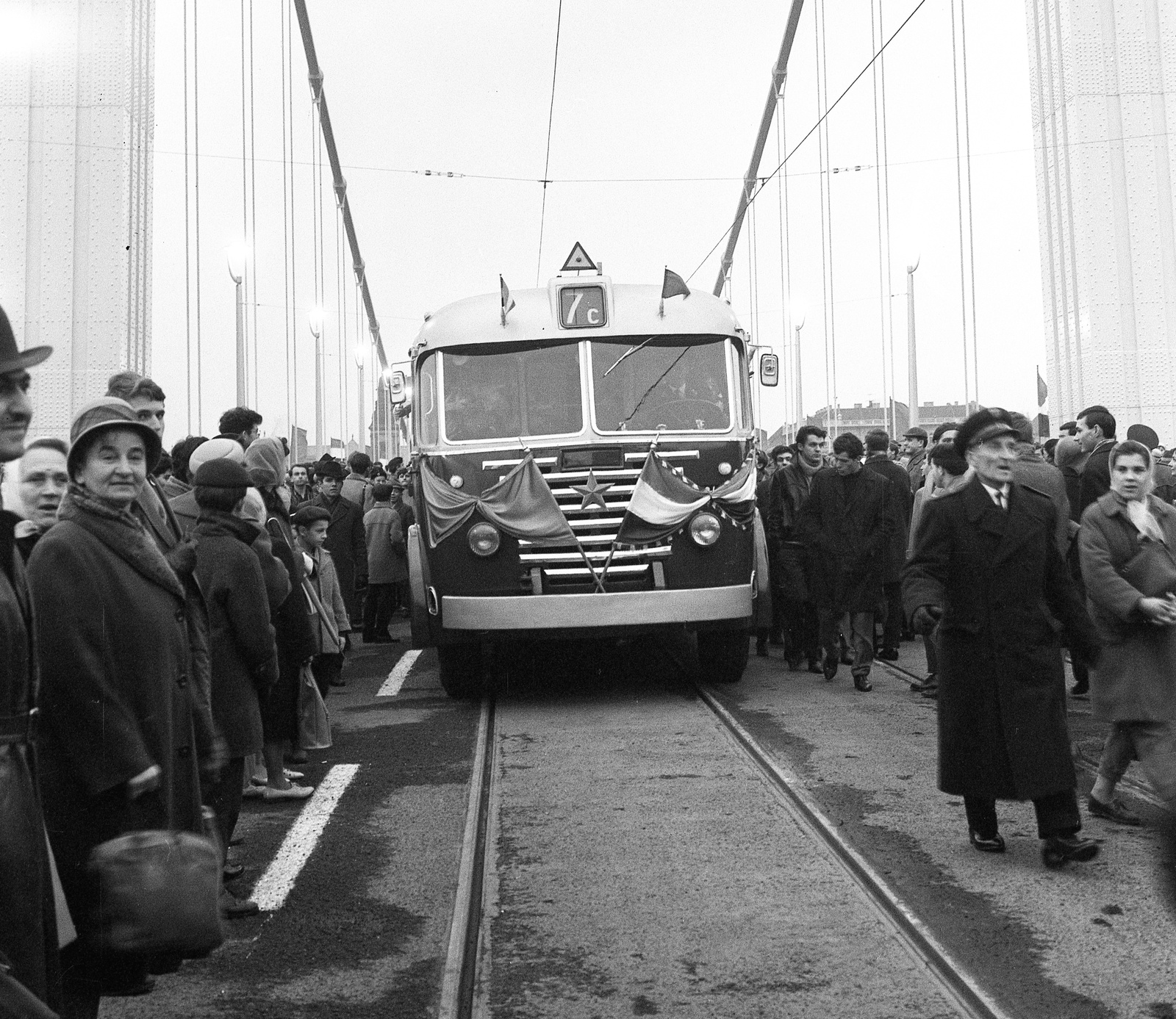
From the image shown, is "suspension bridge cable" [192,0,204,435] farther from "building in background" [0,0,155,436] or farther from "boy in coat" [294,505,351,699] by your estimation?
"boy in coat" [294,505,351,699]

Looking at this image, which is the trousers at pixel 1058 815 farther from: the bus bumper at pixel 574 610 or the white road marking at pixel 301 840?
the bus bumper at pixel 574 610

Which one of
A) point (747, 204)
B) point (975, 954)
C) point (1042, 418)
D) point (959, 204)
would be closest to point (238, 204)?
point (747, 204)

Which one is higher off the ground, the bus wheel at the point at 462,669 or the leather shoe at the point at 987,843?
the bus wheel at the point at 462,669

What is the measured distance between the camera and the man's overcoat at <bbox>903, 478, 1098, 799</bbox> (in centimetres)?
590

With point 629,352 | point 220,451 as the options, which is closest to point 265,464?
point 220,451

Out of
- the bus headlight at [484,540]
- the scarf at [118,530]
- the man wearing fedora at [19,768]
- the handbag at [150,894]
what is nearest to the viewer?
the man wearing fedora at [19,768]

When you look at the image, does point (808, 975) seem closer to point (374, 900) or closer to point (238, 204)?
point (374, 900)

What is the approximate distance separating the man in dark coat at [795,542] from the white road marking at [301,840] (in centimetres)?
440

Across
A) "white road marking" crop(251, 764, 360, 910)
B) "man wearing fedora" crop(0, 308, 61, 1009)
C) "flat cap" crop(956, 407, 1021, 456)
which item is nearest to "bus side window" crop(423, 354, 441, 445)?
"white road marking" crop(251, 764, 360, 910)

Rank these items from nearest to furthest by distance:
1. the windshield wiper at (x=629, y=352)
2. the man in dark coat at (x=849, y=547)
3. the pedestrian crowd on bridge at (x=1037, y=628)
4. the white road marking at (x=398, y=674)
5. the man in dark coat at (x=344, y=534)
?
the pedestrian crowd on bridge at (x=1037, y=628) → the man in dark coat at (x=849, y=547) → the windshield wiper at (x=629, y=352) → the white road marking at (x=398, y=674) → the man in dark coat at (x=344, y=534)

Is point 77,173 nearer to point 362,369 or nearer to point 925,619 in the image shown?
point 362,369

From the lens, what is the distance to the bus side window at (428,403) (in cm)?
1099

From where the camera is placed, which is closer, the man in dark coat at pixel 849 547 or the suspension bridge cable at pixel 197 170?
the man in dark coat at pixel 849 547

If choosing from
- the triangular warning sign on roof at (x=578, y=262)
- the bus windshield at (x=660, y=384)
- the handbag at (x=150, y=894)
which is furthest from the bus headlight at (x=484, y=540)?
the handbag at (x=150, y=894)
